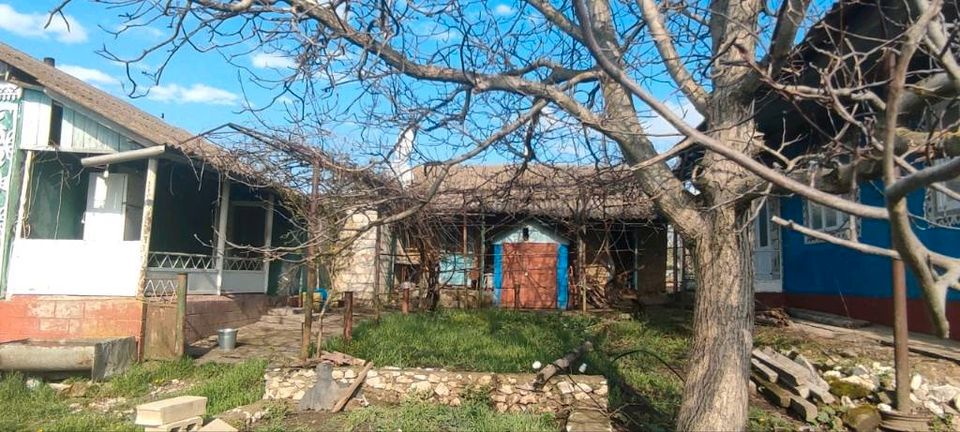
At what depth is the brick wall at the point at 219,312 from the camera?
11098 millimetres

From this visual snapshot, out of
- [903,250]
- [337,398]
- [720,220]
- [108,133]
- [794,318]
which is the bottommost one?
[337,398]

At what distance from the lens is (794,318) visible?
37.6 feet

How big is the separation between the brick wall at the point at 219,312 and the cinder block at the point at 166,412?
4.64 metres

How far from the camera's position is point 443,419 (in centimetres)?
682

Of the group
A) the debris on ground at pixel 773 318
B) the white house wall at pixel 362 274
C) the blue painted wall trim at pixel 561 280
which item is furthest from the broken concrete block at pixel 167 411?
the blue painted wall trim at pixel 561 280

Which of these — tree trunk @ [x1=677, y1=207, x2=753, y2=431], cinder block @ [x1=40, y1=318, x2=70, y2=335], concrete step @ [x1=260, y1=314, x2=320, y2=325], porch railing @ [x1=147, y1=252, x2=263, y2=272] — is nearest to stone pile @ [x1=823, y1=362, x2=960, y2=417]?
tree trunk @ [x1=677, y1=207, x2=753, y2=431]

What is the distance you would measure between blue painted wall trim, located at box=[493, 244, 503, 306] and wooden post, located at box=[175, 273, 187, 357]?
884cm

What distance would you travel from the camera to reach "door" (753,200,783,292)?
13.5 meters

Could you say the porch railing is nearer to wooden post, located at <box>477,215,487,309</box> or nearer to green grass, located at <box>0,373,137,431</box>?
green grass, located at <box>0,373,137,431</box>

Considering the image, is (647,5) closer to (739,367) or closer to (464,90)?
(464,90)

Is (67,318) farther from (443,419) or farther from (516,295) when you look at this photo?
(516,295)

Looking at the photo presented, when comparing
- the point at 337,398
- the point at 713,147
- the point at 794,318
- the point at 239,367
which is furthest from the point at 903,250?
the point at 794,318

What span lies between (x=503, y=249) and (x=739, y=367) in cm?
1288

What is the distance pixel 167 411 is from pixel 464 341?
4437mm
